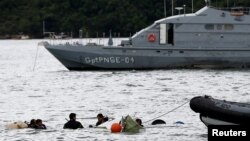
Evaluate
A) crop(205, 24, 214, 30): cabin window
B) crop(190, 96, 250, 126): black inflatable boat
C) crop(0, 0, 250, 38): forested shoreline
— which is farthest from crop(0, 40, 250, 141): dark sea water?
crop(0, 0, 250, 38): forested shoreline

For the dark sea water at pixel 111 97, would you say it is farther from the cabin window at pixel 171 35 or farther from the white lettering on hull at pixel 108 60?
the cabin window at pixel 171 35

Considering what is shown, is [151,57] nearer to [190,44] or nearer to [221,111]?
[190,44]

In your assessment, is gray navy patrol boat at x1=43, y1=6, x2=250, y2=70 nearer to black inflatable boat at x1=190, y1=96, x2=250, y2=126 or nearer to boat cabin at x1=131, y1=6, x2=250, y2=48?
boat cabin at x1=131, y1=6, x2=250, y2=48

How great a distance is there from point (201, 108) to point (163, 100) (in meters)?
18.0

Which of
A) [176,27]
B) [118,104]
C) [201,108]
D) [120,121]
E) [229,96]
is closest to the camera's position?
[201,108]

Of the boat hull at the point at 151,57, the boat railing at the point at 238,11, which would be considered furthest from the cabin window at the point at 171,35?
the boat railing at the point at 238,11

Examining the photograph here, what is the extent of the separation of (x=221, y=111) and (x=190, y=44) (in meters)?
35.6

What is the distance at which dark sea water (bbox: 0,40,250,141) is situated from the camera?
134 ft

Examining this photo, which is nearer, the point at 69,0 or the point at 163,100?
the point at 163,100

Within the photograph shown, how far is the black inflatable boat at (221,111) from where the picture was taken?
117 feet

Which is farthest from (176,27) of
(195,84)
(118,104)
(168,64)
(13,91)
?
(118,104)

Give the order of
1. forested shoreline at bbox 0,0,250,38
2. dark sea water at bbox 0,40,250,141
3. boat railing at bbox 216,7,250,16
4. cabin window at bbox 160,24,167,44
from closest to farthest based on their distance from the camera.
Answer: dark sea water at bbox 0,40,250,141 < boat railing at bbox 216,7,250,16 < cabin window at bbox 160,24,167,44 < forested shoreline at bbox 0,0,250,38

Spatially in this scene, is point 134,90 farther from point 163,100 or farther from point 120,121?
point 120,121

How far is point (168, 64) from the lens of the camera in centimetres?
7275
